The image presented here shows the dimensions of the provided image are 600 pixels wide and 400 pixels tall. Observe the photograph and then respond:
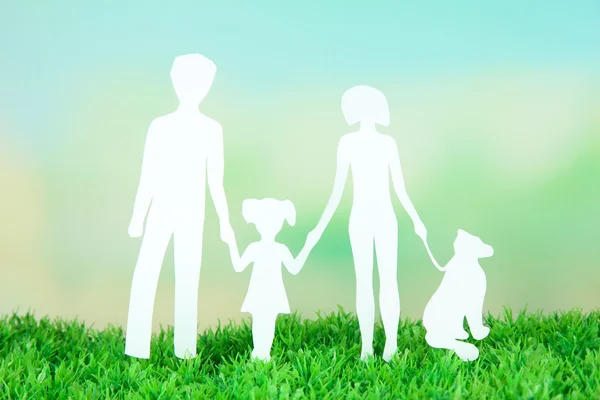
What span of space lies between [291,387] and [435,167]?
6.36 feet

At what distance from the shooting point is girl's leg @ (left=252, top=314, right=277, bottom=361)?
9.30 feet

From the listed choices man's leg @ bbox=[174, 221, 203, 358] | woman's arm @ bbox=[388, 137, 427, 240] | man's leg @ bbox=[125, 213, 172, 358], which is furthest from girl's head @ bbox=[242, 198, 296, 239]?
woman's arm @ bbox=[388, 137, 427, 240]

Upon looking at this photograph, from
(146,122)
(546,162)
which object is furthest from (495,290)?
(146,122)

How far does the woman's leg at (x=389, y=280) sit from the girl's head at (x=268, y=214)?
433 millimetres

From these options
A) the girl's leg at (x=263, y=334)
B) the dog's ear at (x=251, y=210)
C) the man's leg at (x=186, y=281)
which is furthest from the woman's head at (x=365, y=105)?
the girl's leg at (x=263, y=334)

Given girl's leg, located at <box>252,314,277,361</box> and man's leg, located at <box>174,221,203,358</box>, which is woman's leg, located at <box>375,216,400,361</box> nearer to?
girl's leg, located at <box>252,314,277,361</box>

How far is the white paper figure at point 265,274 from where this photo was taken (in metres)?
2.84

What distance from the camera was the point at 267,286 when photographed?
9.34 feet

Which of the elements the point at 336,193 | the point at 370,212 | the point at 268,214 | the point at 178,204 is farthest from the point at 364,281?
the point at 178,204

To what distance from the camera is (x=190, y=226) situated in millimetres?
2936

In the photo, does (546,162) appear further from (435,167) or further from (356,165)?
(356,165)

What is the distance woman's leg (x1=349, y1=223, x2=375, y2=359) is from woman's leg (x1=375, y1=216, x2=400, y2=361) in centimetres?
5

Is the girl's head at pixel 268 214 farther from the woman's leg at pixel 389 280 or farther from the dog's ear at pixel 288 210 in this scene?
the woman's leg at pixel 389 280

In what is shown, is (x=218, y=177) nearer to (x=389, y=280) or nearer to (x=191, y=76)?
(x=191, y=76)
